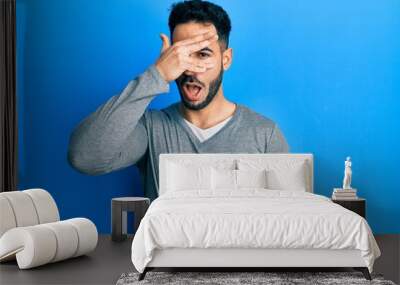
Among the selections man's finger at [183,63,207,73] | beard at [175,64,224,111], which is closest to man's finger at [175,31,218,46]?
man's finger at [183,63,207,73]

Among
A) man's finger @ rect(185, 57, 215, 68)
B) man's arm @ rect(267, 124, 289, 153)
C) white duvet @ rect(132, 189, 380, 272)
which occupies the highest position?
man's finger @ rect(185, 57, 215, 68)

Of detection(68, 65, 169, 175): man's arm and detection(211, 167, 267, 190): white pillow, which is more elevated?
detection(68, 65, 169, 175): man's arm

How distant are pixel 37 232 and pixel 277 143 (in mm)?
2870

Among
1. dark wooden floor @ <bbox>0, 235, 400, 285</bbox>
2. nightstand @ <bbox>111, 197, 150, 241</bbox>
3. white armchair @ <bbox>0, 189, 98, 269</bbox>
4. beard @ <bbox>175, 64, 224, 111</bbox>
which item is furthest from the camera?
beard @ <bbox>175, 64, 224, 111</bbox>

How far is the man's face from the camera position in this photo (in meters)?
6.91

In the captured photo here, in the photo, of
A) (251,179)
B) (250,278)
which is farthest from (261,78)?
(250,278)

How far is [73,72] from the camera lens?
7094mm

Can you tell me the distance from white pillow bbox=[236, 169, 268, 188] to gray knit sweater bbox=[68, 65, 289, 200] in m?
0.57

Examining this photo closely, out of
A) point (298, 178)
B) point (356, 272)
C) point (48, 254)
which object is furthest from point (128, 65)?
point (356, 272)

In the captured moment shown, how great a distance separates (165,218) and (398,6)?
12.2 feet

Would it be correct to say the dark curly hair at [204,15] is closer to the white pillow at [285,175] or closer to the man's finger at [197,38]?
the man's finger at [197,38]

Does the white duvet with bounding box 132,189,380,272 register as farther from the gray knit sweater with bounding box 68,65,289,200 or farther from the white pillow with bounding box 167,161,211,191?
the gray knit sweater with bounding box 68,65,289,200

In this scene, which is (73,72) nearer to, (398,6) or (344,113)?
(344,113)

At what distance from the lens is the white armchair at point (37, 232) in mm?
5047
